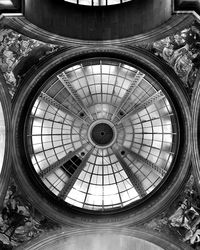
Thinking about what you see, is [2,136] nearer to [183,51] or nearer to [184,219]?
[183,51]

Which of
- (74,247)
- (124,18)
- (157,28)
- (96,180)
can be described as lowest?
(74,247)

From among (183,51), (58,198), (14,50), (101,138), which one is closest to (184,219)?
(58,198)

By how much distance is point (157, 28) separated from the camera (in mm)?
15414

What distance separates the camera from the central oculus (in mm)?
20109

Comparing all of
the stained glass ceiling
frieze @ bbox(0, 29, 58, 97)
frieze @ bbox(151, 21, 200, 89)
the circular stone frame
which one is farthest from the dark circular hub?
frieze @ bbox(0, 29, 58, 97)

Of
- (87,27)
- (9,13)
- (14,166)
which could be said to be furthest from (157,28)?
(14,166)

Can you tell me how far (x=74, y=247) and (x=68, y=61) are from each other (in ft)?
24.9

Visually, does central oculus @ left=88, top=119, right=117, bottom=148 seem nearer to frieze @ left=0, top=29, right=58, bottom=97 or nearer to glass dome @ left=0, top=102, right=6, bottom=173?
glass dome @ left=0, top=102, right=6, bottom=173

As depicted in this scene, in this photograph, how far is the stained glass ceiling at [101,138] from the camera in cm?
1919

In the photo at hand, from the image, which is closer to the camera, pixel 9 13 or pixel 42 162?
pixel 9 13

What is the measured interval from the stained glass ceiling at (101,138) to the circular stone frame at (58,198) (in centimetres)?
107

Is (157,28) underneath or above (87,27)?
underneath

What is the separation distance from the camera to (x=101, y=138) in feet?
66.3

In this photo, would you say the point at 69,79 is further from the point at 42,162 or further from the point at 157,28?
the point at 157,28
